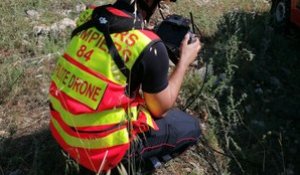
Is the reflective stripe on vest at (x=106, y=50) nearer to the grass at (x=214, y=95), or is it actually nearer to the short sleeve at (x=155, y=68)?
the short sleeve at (x=155, y=68)

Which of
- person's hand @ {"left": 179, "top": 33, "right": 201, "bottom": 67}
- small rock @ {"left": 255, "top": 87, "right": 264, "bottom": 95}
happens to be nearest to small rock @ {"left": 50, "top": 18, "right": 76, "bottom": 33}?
small rock @ {"left": 255, "top": 87, "right": 264, "bottom": 95}

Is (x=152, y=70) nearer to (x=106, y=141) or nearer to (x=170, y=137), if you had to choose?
(x=106, y=141)

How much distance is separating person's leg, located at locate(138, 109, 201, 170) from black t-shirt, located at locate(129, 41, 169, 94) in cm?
35

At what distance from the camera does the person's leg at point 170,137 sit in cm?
355

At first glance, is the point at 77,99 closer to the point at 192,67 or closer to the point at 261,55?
the point at 192,67

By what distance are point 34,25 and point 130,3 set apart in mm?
2484

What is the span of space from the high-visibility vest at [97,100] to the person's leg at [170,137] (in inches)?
7.9

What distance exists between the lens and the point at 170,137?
3.66 m

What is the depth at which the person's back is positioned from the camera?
120 inches

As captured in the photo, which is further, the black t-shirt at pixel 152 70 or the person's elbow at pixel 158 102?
the person's elbow at pixel 158 102

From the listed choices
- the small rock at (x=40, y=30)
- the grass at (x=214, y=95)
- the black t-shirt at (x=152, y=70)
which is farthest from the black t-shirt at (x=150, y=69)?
the small rock at (x=40, y=30)

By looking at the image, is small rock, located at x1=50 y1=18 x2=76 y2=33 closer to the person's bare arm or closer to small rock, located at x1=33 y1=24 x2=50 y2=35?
small rock, located at x1=33 y1=24 x2=50 y2=35

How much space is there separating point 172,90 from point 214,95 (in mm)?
1472

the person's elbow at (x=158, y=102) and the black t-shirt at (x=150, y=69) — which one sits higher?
the black t-shirt at (x=150, y=69)
